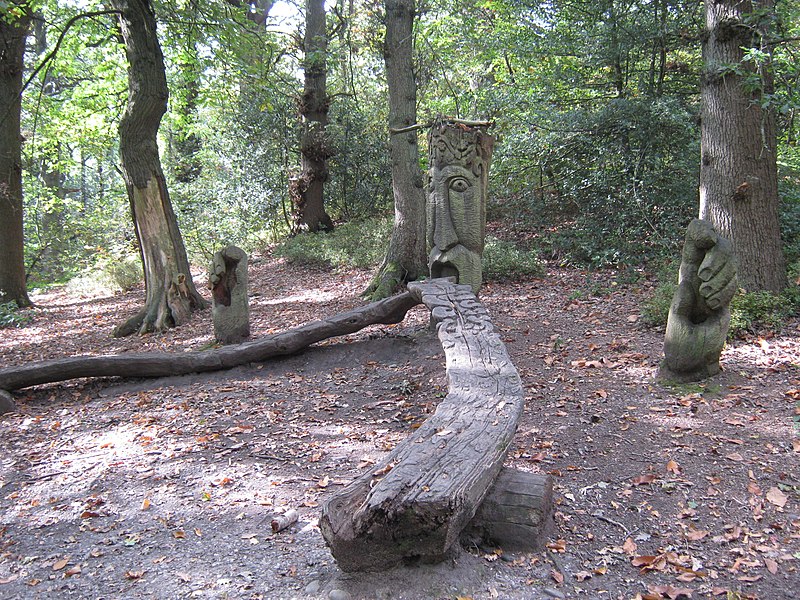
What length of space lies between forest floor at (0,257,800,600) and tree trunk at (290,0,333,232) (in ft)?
27.6

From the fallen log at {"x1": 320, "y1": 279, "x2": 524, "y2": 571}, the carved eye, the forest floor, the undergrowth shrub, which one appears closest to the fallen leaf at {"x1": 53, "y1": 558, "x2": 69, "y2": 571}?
the forest floor

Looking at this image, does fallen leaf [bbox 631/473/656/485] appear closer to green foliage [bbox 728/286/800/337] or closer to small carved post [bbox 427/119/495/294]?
green foliage [bbox 728/286/800/337]

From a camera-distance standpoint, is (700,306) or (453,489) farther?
(700,306)

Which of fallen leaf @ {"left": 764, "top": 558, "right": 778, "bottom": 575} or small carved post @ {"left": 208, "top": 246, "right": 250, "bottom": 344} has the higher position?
small carved post @ {"left": 208, "top": 246, "right": 250, "bottom": 344}

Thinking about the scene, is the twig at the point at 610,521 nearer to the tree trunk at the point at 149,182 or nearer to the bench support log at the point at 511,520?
the bench support log at the point at 511,520

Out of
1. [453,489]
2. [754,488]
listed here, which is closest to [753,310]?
[754,488]

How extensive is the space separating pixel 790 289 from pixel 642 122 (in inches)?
156

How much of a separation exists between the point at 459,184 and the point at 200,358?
3653 mm

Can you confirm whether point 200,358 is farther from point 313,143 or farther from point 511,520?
point 313,143

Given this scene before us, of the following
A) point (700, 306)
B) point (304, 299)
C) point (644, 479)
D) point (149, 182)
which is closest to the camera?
point (644, 479)

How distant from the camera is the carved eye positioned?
6348 millimetres

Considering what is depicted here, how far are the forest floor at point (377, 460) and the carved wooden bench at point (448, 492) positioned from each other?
0.55ft

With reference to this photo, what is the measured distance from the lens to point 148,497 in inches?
158

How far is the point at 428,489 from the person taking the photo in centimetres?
268
